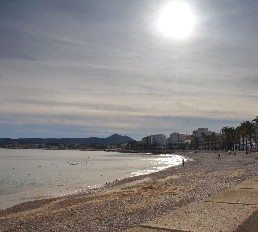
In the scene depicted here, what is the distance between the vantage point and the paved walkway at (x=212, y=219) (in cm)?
642

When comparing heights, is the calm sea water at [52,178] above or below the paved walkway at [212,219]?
below

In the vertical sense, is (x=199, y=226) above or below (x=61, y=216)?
above

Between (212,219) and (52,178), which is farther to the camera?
(52,178)

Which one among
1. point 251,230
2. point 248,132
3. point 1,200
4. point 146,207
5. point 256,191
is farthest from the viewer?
point 248,132

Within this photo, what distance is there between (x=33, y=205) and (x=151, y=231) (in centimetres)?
1948

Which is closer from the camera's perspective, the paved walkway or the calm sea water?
the paved walkway

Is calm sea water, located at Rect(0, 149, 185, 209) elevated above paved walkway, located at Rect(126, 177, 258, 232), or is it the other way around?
paved walkway, located at Rect(126, 177, 258, 232)

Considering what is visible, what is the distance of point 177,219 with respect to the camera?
713 cm

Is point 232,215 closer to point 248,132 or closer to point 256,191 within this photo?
point 256,191

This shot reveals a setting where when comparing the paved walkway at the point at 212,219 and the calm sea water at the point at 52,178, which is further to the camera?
the calm sea water at the point at 52,178

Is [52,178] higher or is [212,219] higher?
[212,219]

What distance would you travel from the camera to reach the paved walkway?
6418 millimetres

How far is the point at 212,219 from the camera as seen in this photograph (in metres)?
7.19

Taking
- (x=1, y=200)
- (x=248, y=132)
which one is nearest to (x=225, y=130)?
(x=248, y=132)
